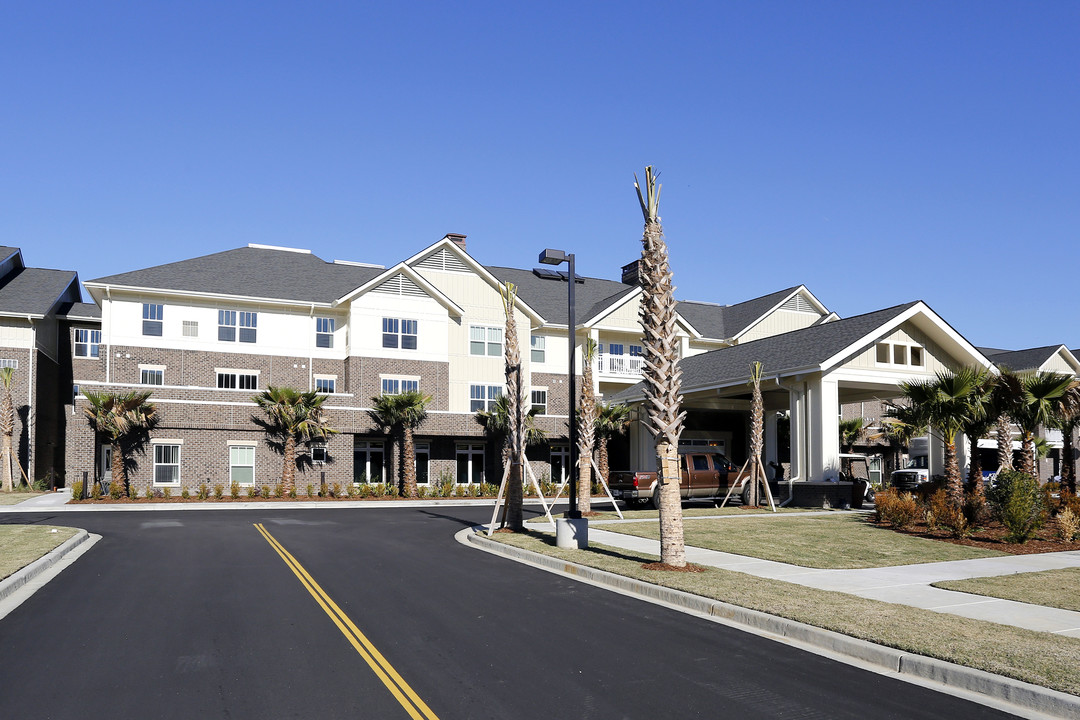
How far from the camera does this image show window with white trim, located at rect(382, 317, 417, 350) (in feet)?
124

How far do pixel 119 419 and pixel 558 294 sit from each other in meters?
23.4

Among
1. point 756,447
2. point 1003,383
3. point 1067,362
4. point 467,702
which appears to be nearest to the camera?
point 467,702

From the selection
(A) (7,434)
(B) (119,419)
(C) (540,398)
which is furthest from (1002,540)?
(A) (7,434)

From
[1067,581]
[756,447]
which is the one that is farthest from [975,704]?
[756,447]

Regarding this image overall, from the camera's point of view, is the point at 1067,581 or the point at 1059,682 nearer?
the point at 1059,682

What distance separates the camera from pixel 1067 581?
40.2 ft

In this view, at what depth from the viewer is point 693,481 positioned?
95.1ft

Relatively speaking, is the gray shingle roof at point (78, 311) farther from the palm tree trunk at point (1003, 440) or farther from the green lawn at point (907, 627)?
the palm tree trunk at point (1003, 440)

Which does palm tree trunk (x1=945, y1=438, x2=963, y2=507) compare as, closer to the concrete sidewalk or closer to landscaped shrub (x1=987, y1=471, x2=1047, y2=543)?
landscaped shrub (x1=987, y1=471, x2=1047, y2=543)

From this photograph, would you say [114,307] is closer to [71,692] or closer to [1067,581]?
[71,692]

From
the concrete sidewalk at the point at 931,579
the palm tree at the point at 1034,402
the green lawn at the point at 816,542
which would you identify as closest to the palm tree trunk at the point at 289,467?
the green lawn at the point at 816,542

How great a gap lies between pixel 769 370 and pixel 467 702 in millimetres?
24442

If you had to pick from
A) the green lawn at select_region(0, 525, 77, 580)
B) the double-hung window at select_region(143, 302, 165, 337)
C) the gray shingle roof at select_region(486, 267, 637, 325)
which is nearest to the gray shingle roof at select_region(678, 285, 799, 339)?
the gray shingle roof at select_region(486, 267, 637, 325)

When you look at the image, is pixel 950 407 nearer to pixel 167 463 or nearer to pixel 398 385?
pixel 398 385
